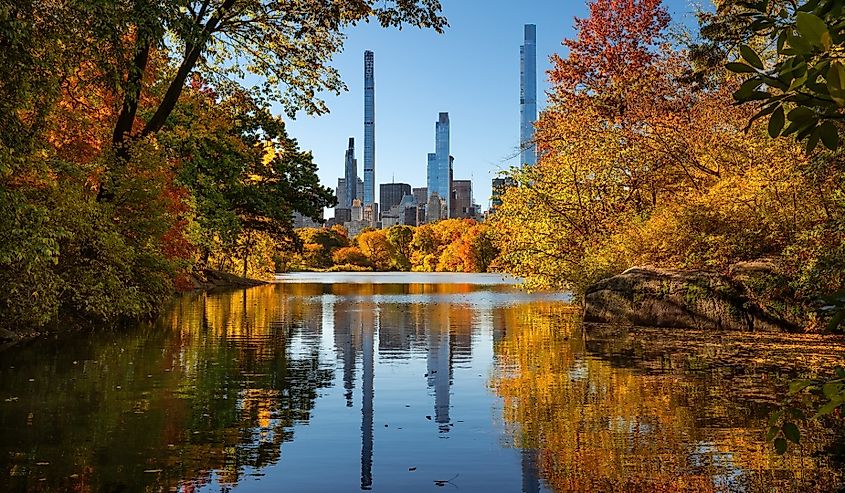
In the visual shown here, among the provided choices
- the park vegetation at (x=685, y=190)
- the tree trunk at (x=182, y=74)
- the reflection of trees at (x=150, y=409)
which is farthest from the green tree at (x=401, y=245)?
the reflection of trees at (x=150, y=409)

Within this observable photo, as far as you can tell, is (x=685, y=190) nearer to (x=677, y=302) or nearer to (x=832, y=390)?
(x=677, y=302)

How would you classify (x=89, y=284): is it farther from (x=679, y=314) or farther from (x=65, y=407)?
(x=679, y=314)

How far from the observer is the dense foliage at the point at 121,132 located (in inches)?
495

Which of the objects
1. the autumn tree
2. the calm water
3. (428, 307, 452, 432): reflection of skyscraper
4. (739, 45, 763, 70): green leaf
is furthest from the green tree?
(739, 45, 763, 70): green leaf

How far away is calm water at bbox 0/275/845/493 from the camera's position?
7008mm

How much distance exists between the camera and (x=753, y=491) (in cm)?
642

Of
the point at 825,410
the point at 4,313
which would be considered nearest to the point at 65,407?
the point at 4,313

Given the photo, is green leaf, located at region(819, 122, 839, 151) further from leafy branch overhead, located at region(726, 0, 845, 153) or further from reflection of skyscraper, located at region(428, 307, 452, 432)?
reflection of skyscraper, located at region(428, 307, 452, 432)

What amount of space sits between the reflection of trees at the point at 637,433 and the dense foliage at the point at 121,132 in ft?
28.1

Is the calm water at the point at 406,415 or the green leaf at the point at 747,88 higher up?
the green leaf at the point at 747,88

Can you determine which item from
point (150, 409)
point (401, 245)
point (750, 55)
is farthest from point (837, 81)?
point (401, 245)

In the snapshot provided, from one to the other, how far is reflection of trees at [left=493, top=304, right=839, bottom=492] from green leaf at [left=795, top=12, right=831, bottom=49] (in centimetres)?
527

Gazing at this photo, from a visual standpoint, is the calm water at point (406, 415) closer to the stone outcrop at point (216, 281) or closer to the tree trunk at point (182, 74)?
the tree trunk at point (182, 74)

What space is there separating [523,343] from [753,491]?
12.3m
